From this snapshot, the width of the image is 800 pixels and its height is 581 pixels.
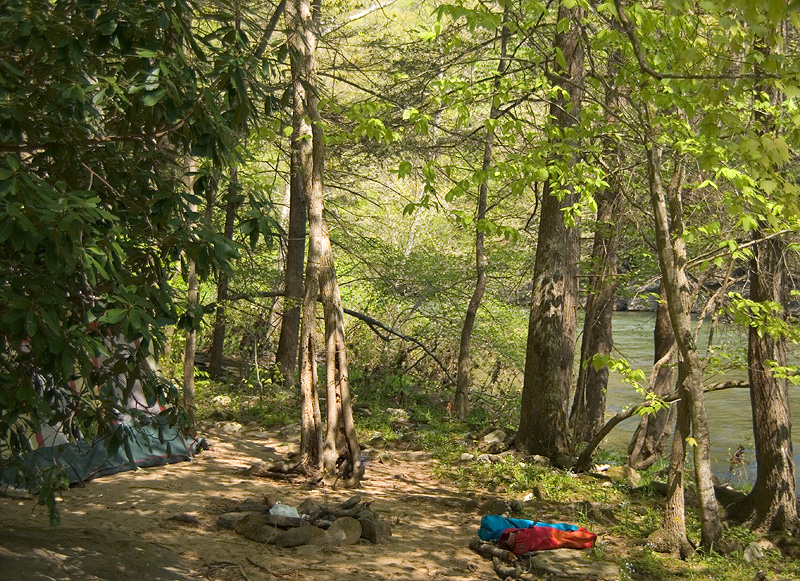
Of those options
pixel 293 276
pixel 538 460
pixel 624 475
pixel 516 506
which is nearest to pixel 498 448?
pixel 538 460

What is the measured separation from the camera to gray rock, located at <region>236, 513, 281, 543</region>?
6.30 meters

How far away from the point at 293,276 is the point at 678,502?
7.93 m

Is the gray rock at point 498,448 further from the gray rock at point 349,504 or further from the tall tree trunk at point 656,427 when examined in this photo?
the gray rock at point 349,504

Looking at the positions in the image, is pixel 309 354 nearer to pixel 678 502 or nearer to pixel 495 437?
pixel 495 437

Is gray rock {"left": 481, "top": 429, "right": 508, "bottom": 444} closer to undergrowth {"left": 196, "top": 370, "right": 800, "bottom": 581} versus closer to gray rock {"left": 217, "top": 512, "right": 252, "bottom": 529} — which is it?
undergrowth {"left": 196, "top": 370, "right": 800, "bottom": 581}

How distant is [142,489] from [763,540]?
5923 mm

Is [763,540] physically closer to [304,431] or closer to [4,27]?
[304,431]

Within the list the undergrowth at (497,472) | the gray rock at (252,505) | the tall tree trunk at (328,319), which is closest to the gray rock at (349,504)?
the gray rock at (252,505)

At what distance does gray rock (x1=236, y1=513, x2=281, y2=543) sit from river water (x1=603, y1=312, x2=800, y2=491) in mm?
5284

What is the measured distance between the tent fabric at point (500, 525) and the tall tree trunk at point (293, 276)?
6.48 meters

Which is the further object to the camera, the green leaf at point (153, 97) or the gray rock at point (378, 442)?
the gray rock at point (378, 442)

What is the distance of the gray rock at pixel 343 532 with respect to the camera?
6402 mm

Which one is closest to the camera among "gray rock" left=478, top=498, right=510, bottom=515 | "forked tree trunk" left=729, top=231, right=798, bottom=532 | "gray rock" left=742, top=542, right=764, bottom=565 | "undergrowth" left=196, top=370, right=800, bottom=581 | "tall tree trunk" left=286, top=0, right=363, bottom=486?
"undergrowth" left=196, top=370, right=800, bottom=581

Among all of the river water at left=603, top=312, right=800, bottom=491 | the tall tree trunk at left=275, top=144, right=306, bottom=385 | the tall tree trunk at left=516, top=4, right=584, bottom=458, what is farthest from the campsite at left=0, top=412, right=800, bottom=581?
the tall tree trunk at left=275, top=144, right=306, bottom=385
